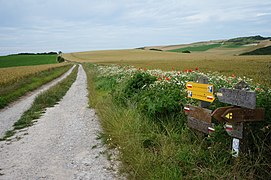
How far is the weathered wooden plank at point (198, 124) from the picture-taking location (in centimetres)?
454

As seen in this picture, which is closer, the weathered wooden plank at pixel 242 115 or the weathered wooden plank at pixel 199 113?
the weathered wooden plank at pixel 242 115

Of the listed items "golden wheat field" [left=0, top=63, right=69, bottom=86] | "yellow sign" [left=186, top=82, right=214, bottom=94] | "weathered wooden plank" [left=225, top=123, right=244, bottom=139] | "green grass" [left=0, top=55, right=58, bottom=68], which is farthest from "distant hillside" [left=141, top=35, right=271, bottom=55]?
"weathered wooden plank" [left=225, top=123, right=244, bottom=139]

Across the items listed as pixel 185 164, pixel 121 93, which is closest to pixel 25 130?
pixel 121 93

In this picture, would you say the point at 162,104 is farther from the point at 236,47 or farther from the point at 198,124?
the point at 236,47

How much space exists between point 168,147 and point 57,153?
8.88 feet

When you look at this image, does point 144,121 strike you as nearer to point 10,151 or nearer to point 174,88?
point 174,88

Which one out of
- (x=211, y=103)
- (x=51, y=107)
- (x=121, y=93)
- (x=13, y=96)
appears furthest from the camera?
(x=13, y=96)

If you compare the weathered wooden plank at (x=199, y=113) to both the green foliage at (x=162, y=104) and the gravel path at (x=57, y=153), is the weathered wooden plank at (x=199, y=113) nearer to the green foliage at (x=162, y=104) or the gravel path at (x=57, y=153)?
the green foliage at (x=162, y=104)

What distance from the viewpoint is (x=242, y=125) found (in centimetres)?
355

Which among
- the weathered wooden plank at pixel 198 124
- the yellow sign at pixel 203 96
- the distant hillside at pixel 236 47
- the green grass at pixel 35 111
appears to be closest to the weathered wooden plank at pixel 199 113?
the weathered wooden plank at pixel 198 124

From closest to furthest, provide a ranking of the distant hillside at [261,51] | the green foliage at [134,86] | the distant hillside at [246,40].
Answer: the green foliage at [134,86], the distant hillside at [261,51], the distant hillside at [246,40]

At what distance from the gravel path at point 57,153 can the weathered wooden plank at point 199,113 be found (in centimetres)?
184

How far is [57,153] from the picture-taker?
5.81 metres

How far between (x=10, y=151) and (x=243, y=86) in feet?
17.7
